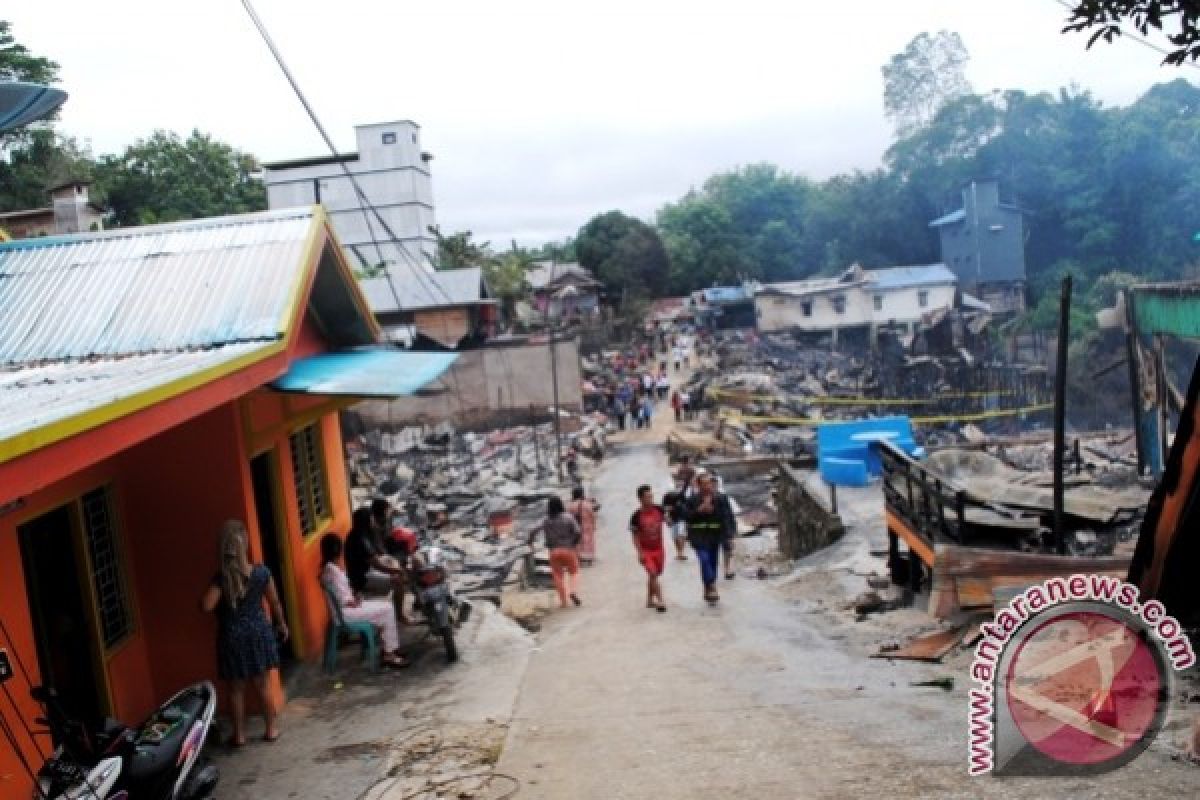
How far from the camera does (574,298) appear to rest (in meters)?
66.2

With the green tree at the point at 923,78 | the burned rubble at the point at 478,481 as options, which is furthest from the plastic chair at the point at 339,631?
the green tree at the point at 923,78

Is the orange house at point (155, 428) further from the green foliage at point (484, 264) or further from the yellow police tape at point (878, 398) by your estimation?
the green foliage at point (484, 264)

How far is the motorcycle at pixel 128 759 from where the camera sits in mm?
5012

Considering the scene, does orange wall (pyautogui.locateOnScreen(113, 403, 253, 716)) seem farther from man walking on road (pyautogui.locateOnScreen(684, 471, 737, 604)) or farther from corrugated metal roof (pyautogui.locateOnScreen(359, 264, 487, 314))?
corrugated metal roof (pyautogui.locateOnScreen(359, 264, 487, 314))

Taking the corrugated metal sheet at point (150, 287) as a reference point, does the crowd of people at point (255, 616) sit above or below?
below

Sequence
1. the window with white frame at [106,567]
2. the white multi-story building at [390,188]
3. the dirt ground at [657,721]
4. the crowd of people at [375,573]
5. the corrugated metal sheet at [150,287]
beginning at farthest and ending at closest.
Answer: the white multi-story building at [390,188] → the corrugated metal sheet at [150,287] → the crowd of people at [375,573] → the window with white frame at [106,567] → the dirt ground at [657,721]

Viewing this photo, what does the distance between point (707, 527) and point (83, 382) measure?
7.37 metres

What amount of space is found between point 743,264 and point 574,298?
16.9 meters

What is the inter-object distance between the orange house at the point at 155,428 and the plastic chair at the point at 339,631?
306 millimetres

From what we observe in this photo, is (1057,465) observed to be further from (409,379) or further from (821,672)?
(409,379)

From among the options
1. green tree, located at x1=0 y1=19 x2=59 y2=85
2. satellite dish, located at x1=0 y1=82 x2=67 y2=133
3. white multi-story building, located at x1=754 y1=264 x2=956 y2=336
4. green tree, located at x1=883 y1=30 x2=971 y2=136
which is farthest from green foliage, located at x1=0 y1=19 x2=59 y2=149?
green tree, located at x1=883 y1=30 x2=971 y2=136

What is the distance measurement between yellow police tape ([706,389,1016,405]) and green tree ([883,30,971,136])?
45702 millimetres

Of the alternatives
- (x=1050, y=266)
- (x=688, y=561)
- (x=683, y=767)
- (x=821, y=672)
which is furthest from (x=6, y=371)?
(x=1050, y=266)

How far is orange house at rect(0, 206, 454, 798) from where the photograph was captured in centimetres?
542
